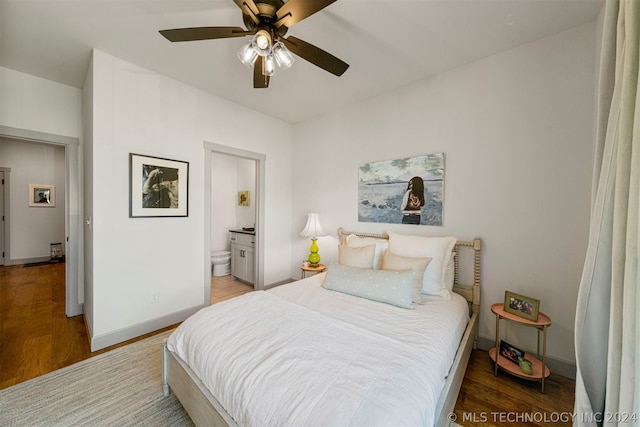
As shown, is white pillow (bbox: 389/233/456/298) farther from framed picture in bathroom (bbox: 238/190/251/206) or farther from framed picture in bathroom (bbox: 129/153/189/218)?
framed picture in bathroom (bbox: 238/190/251/206)

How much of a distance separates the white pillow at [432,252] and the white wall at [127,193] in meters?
2.39

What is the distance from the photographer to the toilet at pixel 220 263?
469cm

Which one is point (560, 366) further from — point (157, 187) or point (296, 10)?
point (157, 187)

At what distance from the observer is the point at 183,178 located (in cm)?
285

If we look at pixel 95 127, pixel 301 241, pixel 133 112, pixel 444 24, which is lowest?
pixel 301 241

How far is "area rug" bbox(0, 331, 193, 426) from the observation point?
5.10 feet

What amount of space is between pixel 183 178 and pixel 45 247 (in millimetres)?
5721

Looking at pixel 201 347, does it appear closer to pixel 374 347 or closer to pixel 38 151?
pixel 374 347

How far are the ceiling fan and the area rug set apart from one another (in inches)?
93.9

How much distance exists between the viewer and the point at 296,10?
132 centimetres

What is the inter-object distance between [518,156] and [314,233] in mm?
2372

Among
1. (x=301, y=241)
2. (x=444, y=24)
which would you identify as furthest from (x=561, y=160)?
(x=301, y=241)

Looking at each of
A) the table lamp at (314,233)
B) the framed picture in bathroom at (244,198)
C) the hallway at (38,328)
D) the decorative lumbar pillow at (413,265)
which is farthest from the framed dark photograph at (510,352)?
the framed picture in bathroom at (244,198)

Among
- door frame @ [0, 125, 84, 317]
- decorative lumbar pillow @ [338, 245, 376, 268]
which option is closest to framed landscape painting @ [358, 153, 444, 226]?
decorative lumbar pillow @ [338, 245, 376, 268]
